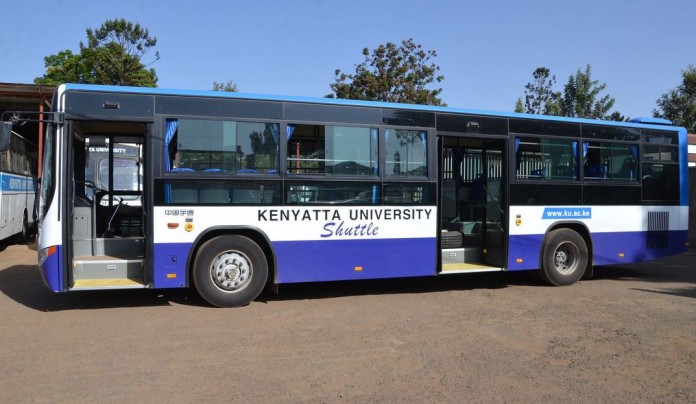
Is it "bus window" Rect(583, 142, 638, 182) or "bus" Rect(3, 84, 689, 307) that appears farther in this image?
"bus window" Rect(583, 142, 638, 182)

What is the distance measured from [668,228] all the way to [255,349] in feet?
28.3

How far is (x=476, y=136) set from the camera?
873cm

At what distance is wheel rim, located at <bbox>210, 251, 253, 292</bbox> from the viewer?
23.9ft

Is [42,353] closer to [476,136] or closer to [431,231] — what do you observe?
[431,231]

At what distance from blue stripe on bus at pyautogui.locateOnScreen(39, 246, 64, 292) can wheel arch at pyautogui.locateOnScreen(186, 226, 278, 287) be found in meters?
1.56

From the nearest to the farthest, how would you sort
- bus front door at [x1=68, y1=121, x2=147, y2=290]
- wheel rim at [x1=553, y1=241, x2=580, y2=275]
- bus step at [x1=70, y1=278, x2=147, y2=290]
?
bus step at [x1=70, y1=278, x2=147, y2=290] < bus front door at [x1=68, y1=121, x2=147, y2=290] < wheel rim at [x1=553, y1=241, x2=580, y2=275]

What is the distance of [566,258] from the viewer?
9.52 m

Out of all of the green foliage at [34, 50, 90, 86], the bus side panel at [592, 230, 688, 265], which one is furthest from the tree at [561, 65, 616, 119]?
the green foliage at [34, 50, 90, 86]

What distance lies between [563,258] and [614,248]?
1.07 metres

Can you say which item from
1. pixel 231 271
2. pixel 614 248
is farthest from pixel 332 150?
pixel 614 248

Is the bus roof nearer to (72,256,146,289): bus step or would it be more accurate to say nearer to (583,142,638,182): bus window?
(583,142,638,182): bus window

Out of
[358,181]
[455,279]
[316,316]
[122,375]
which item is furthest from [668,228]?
[122,375]

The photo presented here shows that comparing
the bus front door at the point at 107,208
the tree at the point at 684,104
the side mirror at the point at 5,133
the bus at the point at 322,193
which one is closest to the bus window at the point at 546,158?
the bus at the point at 322,193

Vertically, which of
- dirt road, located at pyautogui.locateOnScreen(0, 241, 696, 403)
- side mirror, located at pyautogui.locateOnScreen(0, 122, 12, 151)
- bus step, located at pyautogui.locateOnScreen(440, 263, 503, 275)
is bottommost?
dirt road, located at pyautogui.locateOnScreen(0, 241, 696, 403)
